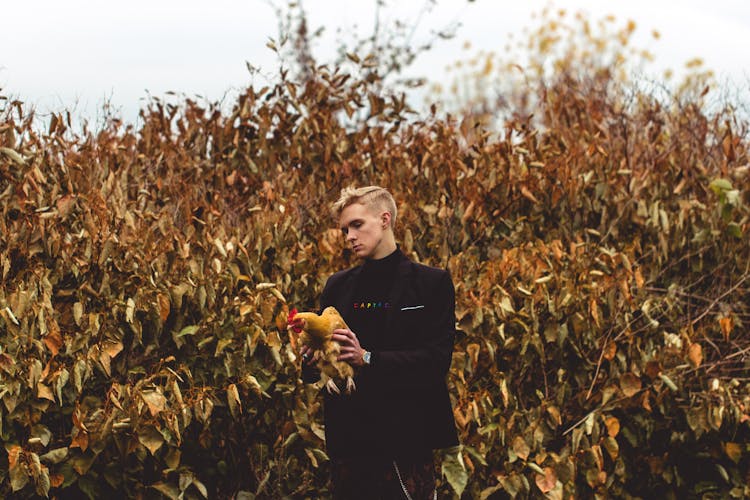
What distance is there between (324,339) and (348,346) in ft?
0.27

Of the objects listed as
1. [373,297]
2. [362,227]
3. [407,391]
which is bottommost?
[407,391]

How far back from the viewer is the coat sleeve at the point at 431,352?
3293 millimetres

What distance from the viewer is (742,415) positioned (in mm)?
5332

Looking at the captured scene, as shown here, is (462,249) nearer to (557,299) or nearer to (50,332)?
(557,299)

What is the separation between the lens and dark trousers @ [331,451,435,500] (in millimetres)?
3469

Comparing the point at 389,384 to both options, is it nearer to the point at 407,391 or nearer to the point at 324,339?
the point at 407,391

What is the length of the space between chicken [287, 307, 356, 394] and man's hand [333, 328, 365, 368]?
18mm

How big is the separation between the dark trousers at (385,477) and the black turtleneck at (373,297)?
0.42 meters

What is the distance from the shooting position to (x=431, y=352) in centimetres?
338

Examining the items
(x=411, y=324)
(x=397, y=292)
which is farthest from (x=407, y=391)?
(x=397, y=292)

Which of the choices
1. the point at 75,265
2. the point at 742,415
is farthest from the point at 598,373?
the point at 75,265

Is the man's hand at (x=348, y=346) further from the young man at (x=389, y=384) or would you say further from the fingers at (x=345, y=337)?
the young man at (x=389, y=384)

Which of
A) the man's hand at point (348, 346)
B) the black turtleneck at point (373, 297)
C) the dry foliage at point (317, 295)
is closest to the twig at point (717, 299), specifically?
the dry foliage at point (317, 295)

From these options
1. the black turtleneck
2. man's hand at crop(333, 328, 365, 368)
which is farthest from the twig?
man's hand at crop(333, 328, 365, 368)
